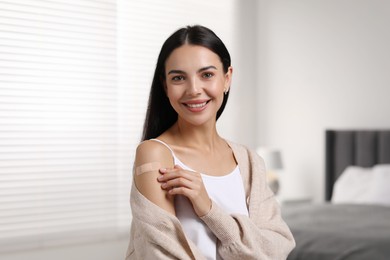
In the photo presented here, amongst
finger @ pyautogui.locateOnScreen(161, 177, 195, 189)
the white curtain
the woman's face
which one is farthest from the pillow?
finger @ pyautogui.locateOnScreen(161, 177, 195, 189)

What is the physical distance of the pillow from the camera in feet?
15.7

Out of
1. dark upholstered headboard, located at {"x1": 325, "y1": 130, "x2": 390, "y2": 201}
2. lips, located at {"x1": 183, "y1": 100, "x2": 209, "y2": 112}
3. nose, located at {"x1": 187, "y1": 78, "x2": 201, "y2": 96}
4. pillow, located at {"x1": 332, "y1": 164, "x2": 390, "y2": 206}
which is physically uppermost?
nose, located at {"x1": 187, "y1": 78, "x2": 201, "y2": 96}

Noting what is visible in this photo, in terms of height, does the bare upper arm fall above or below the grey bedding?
above

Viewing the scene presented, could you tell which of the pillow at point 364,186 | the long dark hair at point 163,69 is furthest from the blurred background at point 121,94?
the long dark hair at point 163,69

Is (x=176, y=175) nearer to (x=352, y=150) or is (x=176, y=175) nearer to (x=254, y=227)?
(x=254, y=227)

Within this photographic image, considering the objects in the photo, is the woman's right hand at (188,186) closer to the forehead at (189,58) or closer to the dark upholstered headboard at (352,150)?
the forehead at (189,58)

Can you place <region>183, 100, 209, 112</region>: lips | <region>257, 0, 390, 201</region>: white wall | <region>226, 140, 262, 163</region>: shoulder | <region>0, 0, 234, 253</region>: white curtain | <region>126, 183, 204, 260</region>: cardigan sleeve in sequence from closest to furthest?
<region>126, 183, 204, 260</region>: cardigan sleeve → <region>183, 100, 209, 112</region>: lips → <region>226, 140, 262, 163</region>: shoulder → <region>0, 0, 234, 253</region>: white curtain → <region>257, 0, 390, 201</region>: white wall

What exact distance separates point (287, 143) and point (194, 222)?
15.6ft

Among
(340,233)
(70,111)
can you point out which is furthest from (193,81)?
(70,111)

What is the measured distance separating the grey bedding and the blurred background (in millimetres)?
1606

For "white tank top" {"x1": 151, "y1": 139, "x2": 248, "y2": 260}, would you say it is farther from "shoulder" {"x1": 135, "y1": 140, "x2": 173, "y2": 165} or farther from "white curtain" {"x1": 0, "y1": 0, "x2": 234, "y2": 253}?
"white curtain" {"x1": 0, "y1": 0, "x2": 234, "y2": 253}

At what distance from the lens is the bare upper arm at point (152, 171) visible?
1349mm

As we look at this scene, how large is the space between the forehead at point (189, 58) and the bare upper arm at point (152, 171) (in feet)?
0.60

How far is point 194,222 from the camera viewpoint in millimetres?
1383
